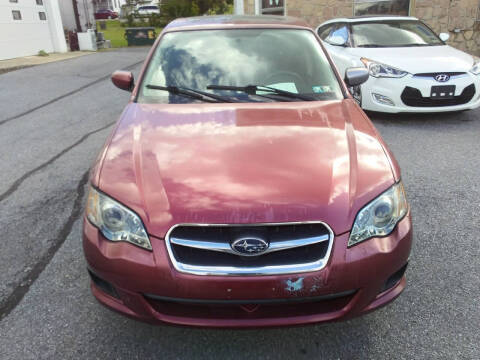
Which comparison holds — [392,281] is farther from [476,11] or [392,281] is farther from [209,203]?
[476,11]

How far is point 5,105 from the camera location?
8.06 meters

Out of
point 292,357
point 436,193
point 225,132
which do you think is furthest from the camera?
point 436,193

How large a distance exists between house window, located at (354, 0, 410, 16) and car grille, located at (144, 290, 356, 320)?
12392mm

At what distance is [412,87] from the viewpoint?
230 inches

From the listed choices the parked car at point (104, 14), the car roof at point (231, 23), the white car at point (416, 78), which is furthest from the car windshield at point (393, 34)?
the parked car at point (104, 14)

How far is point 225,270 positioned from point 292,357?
687 millimetres

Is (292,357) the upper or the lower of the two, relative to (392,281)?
lower

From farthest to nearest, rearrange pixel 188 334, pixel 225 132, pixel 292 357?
1. pixel 225 132
2. pixel 188 334
3. pixel 292 357

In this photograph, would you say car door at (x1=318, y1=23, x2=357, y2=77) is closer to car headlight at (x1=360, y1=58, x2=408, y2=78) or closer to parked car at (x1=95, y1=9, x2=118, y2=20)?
car headlight at (x1=360, y1=58, x2=408, y2=78)

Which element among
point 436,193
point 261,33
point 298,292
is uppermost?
point 261,33

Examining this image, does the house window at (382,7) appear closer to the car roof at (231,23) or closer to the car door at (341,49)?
the car door at (341,49)

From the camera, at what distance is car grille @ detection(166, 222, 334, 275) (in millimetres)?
1795

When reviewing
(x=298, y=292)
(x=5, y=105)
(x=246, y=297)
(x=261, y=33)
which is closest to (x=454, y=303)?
(x=298, y=292)

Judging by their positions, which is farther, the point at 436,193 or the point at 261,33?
the point at 436,193
